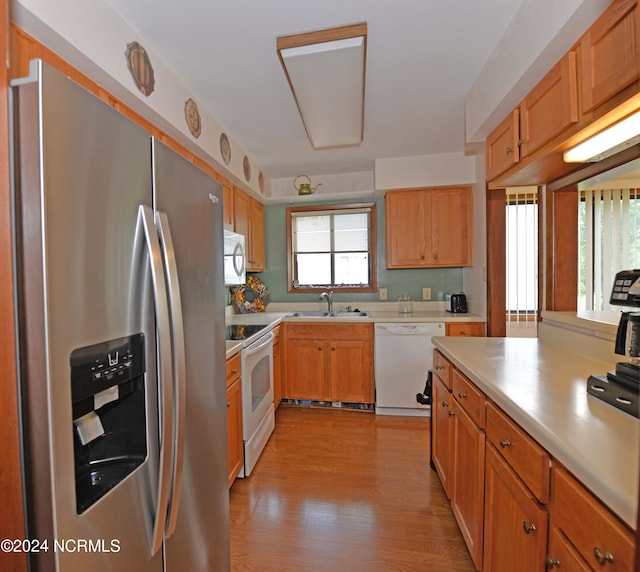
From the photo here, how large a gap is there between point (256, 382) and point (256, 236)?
1768 mm

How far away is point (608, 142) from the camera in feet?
3.73

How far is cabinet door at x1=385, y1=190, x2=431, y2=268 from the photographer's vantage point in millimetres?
3203

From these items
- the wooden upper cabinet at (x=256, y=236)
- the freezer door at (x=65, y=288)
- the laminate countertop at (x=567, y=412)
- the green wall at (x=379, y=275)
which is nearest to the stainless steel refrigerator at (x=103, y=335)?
the freezer door at (x=65, y=288)

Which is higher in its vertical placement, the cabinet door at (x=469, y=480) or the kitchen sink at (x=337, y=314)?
the kitchen sink at (x=337, y=314)

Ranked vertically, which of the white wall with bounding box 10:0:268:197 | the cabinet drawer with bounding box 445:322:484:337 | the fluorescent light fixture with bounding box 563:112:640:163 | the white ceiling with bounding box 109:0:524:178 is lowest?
the cabinet drawer with bounding box 445:322:484:337

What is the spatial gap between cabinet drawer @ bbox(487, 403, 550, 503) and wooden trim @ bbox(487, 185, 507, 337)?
1801 mm

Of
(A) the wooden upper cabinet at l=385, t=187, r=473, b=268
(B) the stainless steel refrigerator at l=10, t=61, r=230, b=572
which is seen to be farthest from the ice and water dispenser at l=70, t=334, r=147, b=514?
(A) the wooden upper cabinet at l=385, t=187, r=473, b=268

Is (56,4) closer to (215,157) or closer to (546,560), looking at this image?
(215,157)

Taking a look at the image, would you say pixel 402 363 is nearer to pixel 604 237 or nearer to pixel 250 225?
pixel 604 237

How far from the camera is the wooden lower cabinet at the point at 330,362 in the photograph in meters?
3.00

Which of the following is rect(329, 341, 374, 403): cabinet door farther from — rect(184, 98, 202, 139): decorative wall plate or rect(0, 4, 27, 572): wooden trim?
rect(0, 4, 27, 572): wooden trim

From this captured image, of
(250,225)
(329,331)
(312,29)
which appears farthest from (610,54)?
(250,225)

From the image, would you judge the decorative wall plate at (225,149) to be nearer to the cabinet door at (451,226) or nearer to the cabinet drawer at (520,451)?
the cabinet door at (451,226)

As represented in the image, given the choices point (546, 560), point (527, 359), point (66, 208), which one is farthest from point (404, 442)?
point (66, 208)
